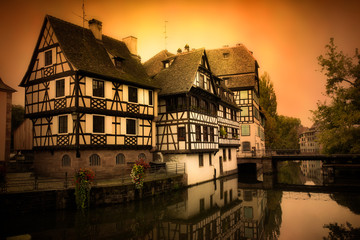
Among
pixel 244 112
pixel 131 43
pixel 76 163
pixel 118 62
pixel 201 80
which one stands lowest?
pixel 76 163

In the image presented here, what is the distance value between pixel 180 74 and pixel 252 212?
16.3m

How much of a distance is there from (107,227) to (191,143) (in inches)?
578

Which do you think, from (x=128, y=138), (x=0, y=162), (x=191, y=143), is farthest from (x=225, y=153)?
(x=0, y=162)

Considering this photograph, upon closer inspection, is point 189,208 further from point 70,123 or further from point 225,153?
point 225,153

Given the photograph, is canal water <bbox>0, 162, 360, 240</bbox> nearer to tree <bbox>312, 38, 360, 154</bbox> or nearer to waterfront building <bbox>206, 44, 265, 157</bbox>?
tree <bbox>312, 38, 360, 154</bbox>

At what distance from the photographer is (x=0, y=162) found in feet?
86.3

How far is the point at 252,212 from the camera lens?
1867 centimetres

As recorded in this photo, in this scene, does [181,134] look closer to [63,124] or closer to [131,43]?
[63,124]

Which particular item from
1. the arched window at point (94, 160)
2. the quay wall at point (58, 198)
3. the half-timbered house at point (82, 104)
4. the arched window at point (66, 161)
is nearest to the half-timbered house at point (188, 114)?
the half-timbered house at point (82, 104)

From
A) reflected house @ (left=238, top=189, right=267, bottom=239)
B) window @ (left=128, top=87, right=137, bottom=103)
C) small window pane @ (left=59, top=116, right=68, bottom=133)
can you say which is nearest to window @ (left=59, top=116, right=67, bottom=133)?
small window pane @ (left=59, top=116, right=68, bottom=133)

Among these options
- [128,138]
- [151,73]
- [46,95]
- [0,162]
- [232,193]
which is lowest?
[232,193]

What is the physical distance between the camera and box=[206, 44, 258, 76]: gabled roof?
4994 centimetres

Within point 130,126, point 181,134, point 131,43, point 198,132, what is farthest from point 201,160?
point 131,43

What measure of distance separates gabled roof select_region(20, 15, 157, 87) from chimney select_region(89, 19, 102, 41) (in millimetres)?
478
